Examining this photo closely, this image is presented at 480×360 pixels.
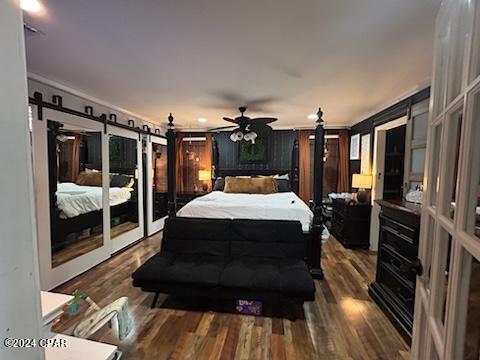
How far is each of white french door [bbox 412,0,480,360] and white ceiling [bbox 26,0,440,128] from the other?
34.0 inches

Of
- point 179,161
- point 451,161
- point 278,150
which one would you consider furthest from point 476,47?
point 179,161

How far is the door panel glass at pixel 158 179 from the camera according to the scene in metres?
5.28

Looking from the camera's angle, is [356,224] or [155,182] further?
[155,182]

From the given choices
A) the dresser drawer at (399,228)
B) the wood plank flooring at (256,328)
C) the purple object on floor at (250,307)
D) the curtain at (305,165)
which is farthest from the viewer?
the curtain at (305,165)

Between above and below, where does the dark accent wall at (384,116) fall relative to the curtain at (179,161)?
above

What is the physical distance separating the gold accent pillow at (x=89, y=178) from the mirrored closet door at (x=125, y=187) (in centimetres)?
26

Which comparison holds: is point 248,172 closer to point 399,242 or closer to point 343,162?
point 343,162

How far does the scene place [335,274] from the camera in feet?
11.0

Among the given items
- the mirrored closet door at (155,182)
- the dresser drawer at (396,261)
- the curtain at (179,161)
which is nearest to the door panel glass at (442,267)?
the dresser drawer at (396,261)

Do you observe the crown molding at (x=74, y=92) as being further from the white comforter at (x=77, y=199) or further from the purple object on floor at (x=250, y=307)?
the purple object on floor at (x=250, y=307)

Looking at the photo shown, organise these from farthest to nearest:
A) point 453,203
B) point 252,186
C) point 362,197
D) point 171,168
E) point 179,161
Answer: point 179,161
point 252,186
point 362,197
point 171,168
point 453,203

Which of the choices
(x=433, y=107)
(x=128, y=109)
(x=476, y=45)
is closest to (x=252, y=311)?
(x=433, y=107)

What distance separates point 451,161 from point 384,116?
11.7 feet

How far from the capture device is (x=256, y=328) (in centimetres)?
223
